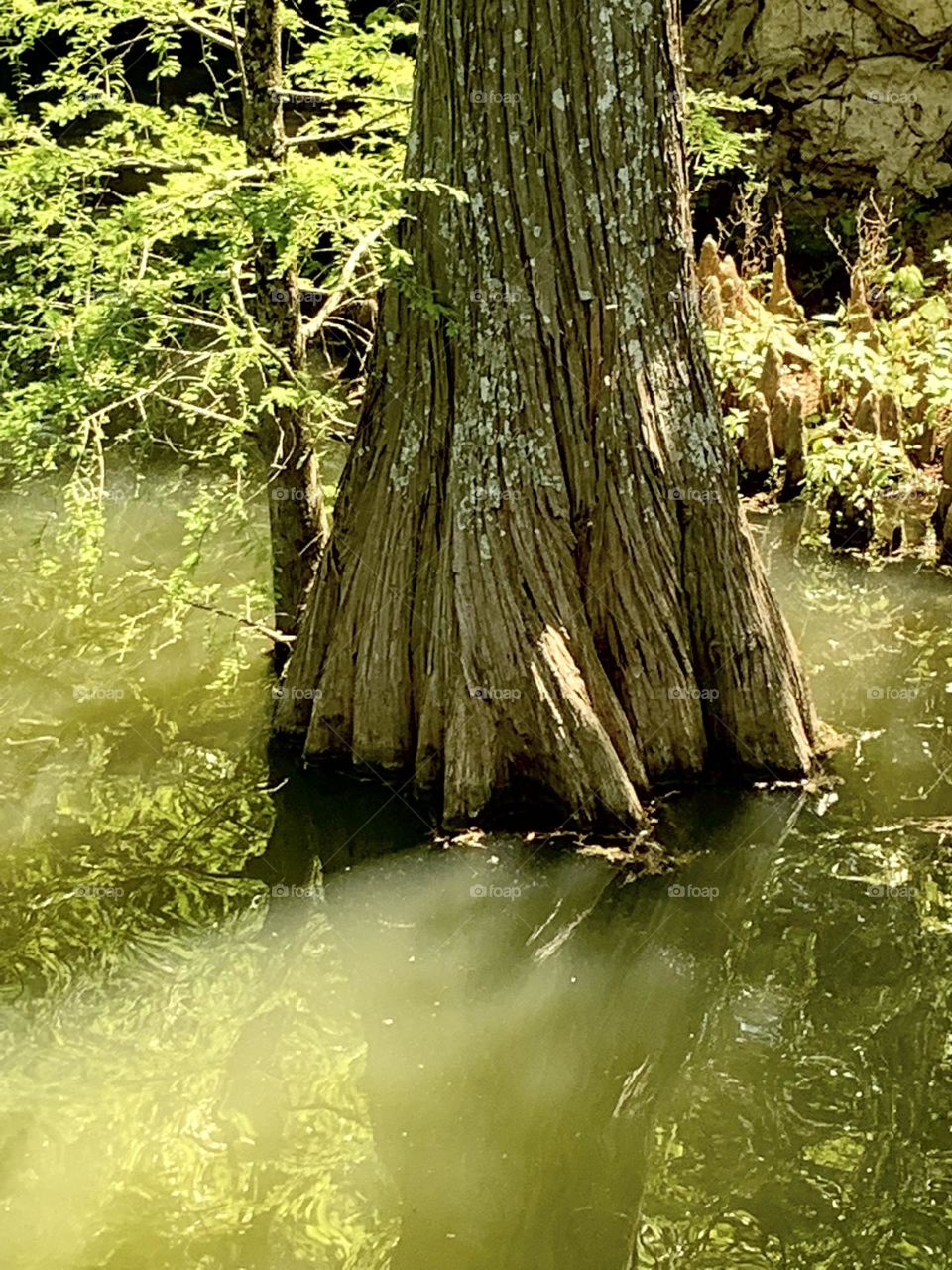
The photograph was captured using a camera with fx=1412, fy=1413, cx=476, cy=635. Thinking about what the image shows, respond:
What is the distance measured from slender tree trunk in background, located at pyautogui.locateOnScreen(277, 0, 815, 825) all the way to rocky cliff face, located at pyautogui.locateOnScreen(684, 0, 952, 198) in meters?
5.61

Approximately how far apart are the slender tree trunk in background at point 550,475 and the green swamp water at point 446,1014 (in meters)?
0.31

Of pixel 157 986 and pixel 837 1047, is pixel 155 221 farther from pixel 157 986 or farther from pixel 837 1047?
pixel 837 1047

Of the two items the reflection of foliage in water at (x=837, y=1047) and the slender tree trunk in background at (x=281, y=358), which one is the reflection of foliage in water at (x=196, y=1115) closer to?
the reflection of foliage in water at (x=837, y=1047)

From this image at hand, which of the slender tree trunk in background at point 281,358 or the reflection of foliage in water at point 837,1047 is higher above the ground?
the slender tree trunk in background at point 281,358

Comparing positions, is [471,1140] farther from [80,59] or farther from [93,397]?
[80,59]

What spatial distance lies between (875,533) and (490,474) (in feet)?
9.36

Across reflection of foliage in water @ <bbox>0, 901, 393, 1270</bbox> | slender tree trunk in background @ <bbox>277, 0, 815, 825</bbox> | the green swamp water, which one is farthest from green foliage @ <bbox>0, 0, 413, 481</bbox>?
reflection of foliage in water @ <bbox>0, 901, 393, 1270</bbox>

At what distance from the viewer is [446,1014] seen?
4.06 metres

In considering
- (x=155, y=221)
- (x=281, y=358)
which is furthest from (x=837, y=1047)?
(x=155, y=221)

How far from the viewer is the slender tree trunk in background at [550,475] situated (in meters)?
4.54

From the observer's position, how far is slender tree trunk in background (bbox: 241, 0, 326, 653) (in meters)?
4.65

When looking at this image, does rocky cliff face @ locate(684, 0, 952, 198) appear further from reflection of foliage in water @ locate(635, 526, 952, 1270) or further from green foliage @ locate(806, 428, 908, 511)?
reflection of foliage in water @ locate(635, 526, 952, 1270)

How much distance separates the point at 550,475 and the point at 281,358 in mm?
1070

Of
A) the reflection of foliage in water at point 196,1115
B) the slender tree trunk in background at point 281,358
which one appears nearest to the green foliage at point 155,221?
the slender tree trunk in background at point 281,358
